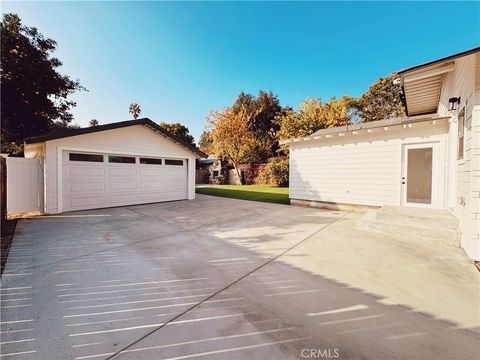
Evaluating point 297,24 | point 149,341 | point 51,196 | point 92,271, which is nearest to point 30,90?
point 51,196

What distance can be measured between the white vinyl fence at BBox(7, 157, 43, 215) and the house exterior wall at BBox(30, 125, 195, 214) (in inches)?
17.8

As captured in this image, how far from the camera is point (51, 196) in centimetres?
696

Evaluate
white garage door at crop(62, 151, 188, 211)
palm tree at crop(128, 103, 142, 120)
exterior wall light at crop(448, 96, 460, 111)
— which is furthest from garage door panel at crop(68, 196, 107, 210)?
palm tree at crop(128, 103, 142, 120)

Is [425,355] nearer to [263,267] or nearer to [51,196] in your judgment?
[263,267]

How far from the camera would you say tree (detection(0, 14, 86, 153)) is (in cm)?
989

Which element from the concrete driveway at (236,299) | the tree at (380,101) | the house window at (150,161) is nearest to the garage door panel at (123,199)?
the house window at (150,161)

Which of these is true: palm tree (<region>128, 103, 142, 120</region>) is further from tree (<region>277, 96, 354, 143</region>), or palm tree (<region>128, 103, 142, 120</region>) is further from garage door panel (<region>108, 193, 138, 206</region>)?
garage door panel (<region>108, 193, 138, 206</region>)

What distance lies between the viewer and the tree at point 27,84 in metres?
9.89

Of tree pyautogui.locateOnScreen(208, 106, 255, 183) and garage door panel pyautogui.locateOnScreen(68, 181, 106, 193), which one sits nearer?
garage door panel pyautogui.locateOnScreen(68, 181, 106, 193)

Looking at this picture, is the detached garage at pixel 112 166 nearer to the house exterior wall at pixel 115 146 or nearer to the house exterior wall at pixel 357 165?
the house exterior wall at pixel 115 146

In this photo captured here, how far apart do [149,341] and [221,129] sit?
19375 mm

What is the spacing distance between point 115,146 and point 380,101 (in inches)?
1036

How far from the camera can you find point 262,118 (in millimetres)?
24266

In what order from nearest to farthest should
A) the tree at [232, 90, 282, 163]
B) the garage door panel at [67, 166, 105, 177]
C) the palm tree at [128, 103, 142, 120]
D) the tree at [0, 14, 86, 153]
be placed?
the garage door panel at [67, 166, 105, 177] < the tree at [0, 14, 86, 153] < the tree at [232, 90, 282, 163] < the palm tree at [128, 103, 142, 120]
